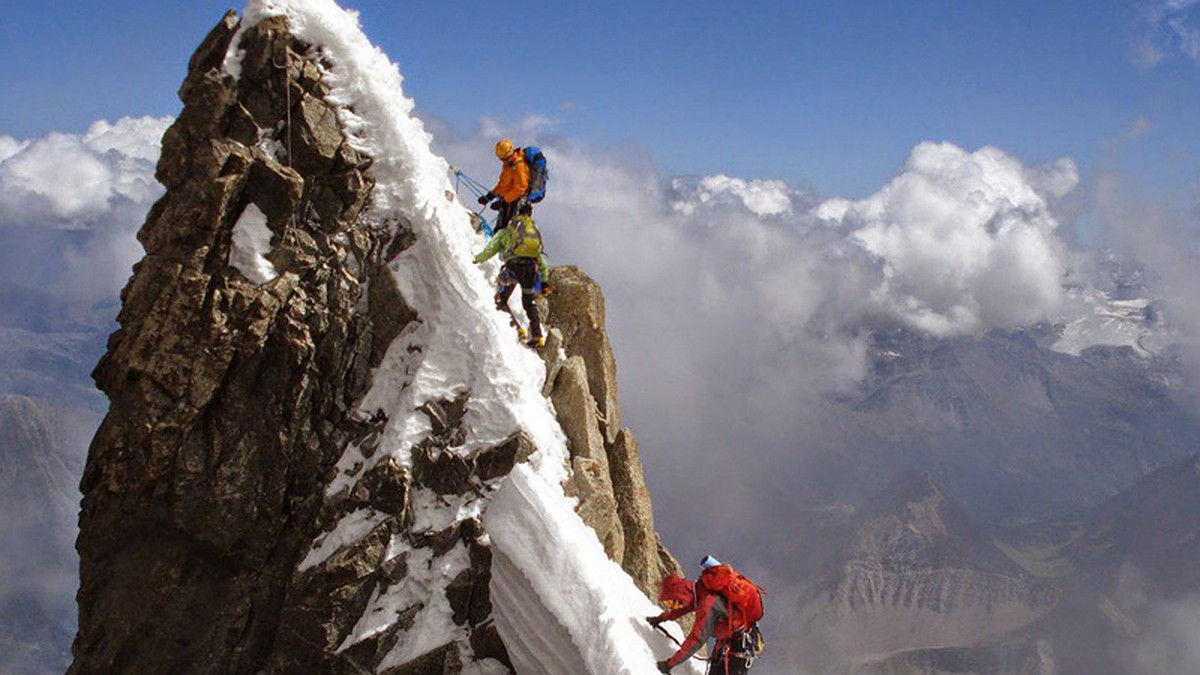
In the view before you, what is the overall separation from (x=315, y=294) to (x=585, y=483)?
333 inches

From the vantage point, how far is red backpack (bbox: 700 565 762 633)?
1961 centimetres

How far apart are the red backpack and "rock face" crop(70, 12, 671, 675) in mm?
3817

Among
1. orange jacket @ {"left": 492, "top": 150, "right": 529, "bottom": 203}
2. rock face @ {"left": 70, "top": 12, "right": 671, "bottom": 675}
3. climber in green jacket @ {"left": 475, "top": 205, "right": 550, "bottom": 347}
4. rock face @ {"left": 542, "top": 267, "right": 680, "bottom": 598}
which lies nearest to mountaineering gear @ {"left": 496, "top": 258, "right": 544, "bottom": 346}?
climber in green jacket @ {"left": 475, "top": 205, "right": 550, "bottom": 347}

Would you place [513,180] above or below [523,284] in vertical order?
above

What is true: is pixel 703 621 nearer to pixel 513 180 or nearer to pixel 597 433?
pixel 597 433

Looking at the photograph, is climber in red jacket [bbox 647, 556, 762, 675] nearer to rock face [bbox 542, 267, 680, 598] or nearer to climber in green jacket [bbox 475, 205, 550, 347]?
rock face [bbox 542, 267, 680, 598]

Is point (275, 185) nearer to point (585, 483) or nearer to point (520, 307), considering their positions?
point (520, 307)

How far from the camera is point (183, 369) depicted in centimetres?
2167

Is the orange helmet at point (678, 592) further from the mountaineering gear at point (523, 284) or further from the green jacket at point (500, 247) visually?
the green jacket at point (500, 247)

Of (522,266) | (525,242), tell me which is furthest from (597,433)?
(525,242)

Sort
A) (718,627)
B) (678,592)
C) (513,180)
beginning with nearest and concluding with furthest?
(718,627), (678,592), (513,180)

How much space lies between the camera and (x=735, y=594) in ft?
64.7

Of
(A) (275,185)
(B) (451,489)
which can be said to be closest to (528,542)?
(B) (451,489)

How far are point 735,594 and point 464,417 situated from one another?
766cm
